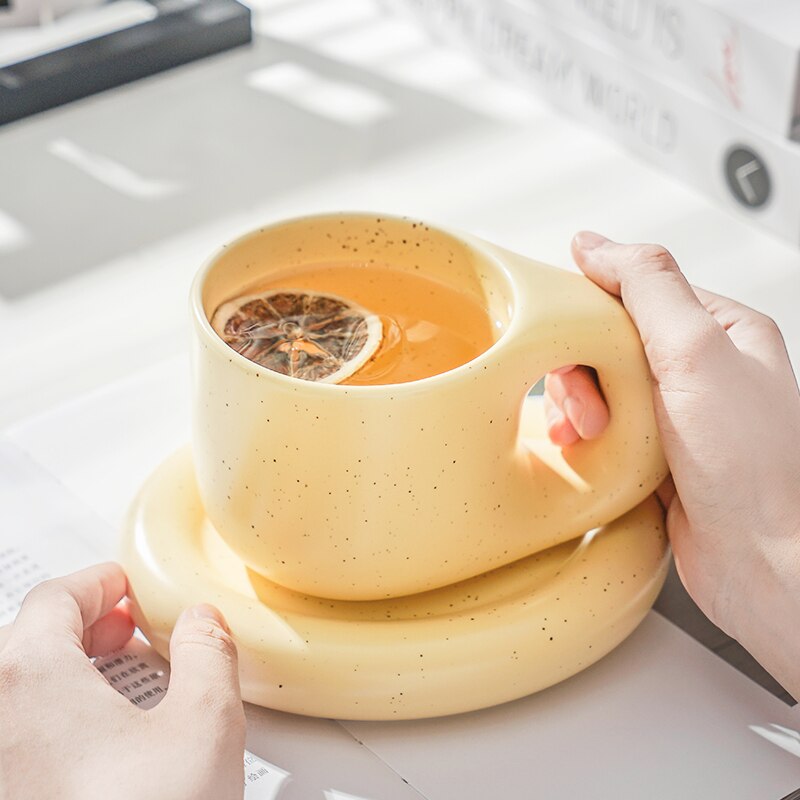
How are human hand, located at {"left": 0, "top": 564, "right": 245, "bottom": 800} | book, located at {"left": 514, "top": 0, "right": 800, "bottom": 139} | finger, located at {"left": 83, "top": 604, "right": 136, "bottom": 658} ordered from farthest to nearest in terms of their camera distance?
book, located at {"left": 514, "top": 0, "right": 800, "bottom": 139}
finger, located at {"left": 83, "top": 604, "right": 136, "bottom": 658}
human hand, located at {"left": 0, "top": 564, "right": 245, "bottom": 800}

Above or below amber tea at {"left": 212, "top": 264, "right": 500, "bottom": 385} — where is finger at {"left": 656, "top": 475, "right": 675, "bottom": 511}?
below

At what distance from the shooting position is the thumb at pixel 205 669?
0.48 meters

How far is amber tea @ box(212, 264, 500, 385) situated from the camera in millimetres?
518

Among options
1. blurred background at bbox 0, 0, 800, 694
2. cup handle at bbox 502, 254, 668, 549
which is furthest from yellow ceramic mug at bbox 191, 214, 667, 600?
blurred background at bbox 0, 0, 800, 694

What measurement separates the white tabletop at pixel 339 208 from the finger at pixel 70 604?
0.07 meters

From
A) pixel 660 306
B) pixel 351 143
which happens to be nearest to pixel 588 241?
pixel 660 306

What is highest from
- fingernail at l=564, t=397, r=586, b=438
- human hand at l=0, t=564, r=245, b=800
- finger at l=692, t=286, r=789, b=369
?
finger at l=692, t=286, r=789, b=369

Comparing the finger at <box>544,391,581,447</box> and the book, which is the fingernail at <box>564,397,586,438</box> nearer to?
the finger at <box>544,391,581,447</box>

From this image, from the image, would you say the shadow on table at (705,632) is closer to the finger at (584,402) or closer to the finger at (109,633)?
the finger at (584,402)

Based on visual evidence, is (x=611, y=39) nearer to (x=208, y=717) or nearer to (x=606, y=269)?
(x=606, y=269)

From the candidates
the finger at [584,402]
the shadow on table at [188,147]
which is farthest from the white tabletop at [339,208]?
the finger at [584,402]

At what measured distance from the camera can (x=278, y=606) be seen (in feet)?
1.80

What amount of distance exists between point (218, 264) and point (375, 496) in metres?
0.12

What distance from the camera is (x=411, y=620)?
A: 0.54m
